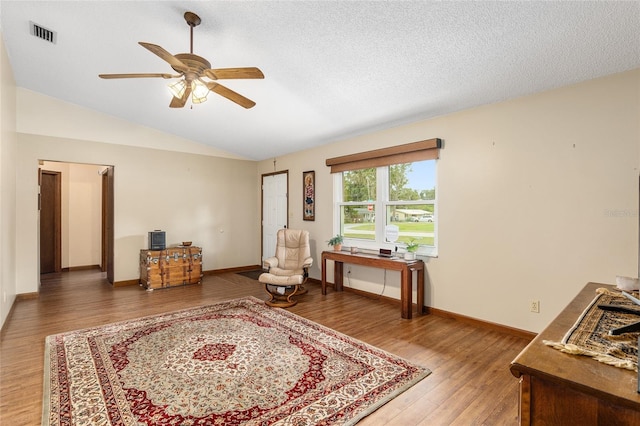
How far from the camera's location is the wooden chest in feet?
16.9

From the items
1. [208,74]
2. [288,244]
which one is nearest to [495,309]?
[288,244]

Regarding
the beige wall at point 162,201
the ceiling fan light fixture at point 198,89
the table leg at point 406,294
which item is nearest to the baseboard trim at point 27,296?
the beige wall at point 162,201

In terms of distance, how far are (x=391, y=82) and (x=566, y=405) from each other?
287 centimetres

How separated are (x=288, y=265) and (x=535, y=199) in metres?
3.54

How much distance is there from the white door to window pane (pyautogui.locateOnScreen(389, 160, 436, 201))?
2540mm

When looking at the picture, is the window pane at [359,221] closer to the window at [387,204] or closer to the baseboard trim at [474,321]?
the window at [387,204]

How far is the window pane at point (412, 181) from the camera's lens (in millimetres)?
4035

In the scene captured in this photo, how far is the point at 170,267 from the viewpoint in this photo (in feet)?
17.5

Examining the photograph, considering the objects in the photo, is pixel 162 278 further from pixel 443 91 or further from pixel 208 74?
pixel 443 91

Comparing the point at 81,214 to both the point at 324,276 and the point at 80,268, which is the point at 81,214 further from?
the point at 324,276

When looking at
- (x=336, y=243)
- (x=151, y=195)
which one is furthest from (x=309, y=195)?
(x=151, y=195)

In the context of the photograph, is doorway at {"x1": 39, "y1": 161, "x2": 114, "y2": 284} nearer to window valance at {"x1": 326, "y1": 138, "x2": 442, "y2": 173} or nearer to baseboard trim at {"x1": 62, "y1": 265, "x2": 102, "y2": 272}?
baseboard trim at {"x1": 62, "y1": 265, "x2": 102, "y2": 272}

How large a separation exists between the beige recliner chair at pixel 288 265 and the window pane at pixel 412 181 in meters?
1.63

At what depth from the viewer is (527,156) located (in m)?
3.12
